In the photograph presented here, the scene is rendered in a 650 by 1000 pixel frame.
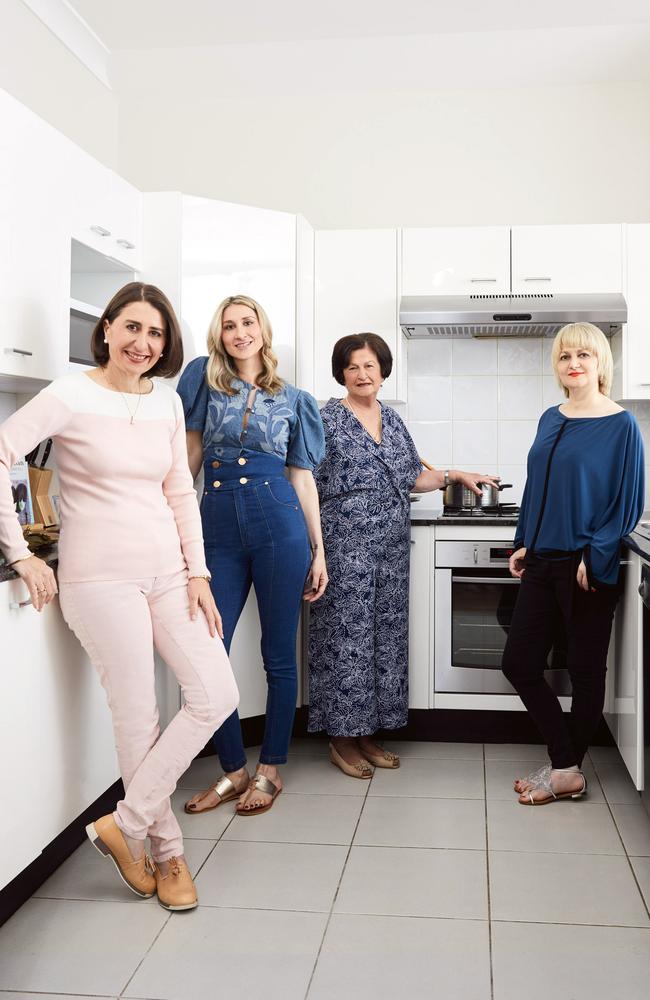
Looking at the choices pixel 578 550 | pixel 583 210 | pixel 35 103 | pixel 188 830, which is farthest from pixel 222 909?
pixel 583 210

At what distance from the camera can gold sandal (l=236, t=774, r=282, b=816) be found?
2654 millimetres

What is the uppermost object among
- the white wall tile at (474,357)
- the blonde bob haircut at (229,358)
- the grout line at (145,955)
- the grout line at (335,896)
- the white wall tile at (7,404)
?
the white wall tile at (474,357)

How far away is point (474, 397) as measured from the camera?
12.9 ft

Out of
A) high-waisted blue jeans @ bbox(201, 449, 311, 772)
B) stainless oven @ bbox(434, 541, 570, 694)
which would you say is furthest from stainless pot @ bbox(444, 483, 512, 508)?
high-waisted blue jeans @ bbox(201, 449, 311, 772)

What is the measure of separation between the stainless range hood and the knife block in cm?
165

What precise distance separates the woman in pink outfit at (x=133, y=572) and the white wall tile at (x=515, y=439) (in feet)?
6.66

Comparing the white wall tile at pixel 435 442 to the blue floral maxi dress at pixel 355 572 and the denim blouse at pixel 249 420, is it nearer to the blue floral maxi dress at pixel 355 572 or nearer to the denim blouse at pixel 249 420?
the blue floral maxi dress at pixel 355 572

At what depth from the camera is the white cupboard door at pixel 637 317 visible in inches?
139

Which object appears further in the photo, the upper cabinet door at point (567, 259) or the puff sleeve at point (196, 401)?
the upper cabinet door at point (567, 259)

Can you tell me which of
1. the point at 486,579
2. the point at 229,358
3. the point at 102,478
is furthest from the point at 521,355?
the point at 102,478

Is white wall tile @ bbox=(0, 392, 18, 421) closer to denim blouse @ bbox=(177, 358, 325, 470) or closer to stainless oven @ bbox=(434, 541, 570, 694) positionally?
denim blouse @ bbox=(177, 358, 325, 470)

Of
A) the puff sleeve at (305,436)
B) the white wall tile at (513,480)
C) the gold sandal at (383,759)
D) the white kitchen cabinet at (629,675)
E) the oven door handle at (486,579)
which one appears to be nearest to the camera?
the white kitchen cabinet at (629,675)

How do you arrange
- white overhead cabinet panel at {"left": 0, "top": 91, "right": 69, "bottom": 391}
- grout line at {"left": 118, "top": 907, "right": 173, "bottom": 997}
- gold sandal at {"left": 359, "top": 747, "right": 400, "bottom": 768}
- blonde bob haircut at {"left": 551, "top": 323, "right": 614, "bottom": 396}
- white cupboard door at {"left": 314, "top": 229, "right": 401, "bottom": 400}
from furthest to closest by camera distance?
white cupboard door at {"left": 314, "top": 229, "right": 401, "bottom": 400}
gold sandal at {"left": 359, "top": 747, "right": 400, "bottom": 768}
blonde bob haircut at {"left": 551, "top": 323, "right": 614, "bottom": 396}
white overhead cabinet panel at {"left": 0, "top": 91, "right": 69, "bottom": 391}
grout line at {"left": 118, "top": 907, "right": 173, "bottom": 997}

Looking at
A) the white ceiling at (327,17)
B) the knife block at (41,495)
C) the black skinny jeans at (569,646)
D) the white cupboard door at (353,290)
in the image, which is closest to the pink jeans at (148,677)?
the knife block at (41,495)
